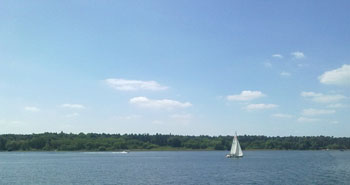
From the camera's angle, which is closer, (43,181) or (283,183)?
(283,183)

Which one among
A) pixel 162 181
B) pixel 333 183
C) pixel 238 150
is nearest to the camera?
pixel 333 183

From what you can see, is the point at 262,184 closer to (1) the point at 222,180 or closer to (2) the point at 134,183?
(1) the point at 222,180

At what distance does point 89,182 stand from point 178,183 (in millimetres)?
16957

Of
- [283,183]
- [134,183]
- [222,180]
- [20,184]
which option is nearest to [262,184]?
[283,183]

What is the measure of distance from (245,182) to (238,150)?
94022 millimetres

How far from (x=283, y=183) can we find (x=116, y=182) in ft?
101

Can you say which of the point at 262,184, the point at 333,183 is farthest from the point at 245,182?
the point at 333,183

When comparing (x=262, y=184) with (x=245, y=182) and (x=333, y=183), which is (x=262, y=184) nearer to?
(x=245, y=182)

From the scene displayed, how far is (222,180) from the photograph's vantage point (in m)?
74.0

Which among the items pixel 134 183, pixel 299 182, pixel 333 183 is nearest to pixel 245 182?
pixel 299 182

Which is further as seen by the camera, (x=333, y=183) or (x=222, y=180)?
(x=222, y=180)

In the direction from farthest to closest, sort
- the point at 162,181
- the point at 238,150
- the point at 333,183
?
the point at 238,150 → the point at 162,181 → the point at 333,183

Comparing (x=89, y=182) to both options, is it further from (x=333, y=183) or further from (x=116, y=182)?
(x=333, y=183)

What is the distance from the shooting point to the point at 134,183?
69.6 metres
